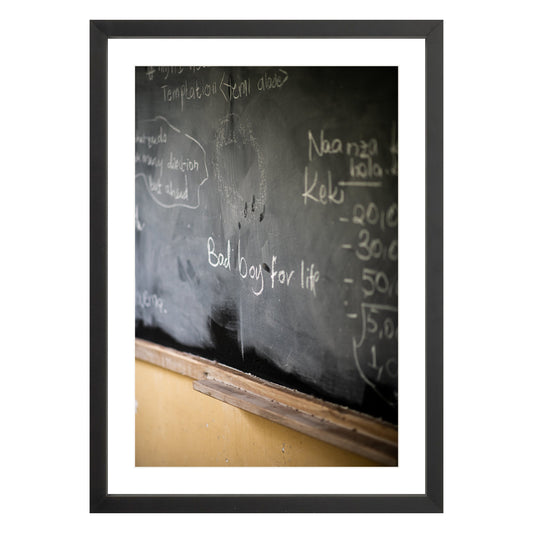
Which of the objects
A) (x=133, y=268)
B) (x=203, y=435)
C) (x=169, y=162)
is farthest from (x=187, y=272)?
(x=203, y=435)

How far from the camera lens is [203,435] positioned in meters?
1.19

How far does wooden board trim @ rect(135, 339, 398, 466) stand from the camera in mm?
1062

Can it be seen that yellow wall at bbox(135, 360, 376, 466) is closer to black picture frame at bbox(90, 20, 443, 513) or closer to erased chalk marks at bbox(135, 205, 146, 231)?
black picture frame at bbox(90, 20, 443, 513)

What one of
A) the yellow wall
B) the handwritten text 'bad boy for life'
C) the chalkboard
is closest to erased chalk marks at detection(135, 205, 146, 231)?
the chalkboard
